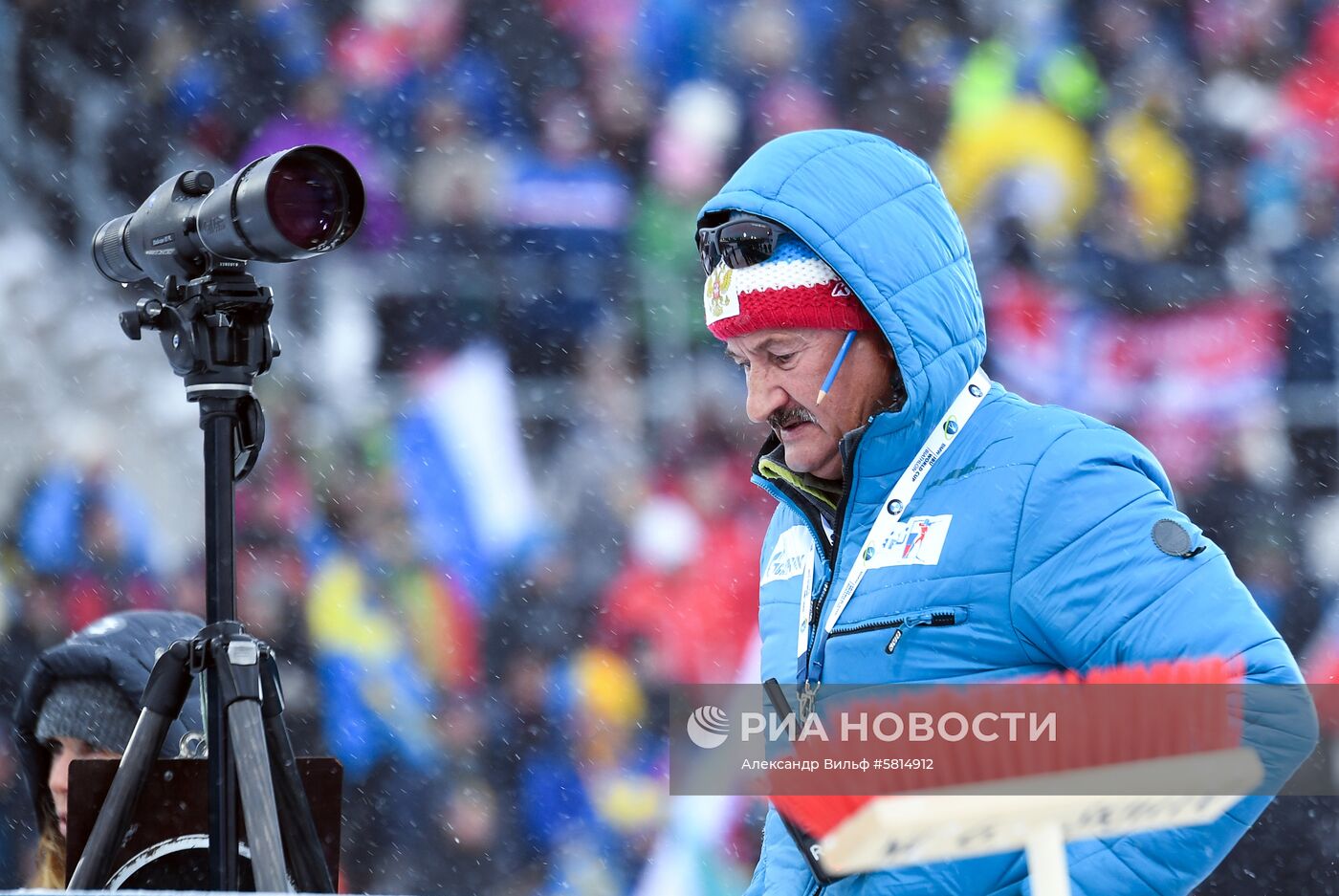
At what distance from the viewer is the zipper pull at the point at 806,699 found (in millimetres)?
1545

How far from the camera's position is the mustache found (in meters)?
1.68

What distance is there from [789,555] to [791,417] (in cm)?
17

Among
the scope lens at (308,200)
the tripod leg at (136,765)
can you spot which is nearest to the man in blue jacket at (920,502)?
the scope lens at (308,200)

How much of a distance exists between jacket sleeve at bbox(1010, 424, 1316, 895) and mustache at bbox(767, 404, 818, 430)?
1.01ft

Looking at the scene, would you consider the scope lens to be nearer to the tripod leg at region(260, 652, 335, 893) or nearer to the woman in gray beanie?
the tripod leg at region(260, 652, 335, 893)

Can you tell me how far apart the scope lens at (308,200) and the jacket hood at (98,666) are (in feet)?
4.15

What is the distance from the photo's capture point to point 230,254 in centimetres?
176

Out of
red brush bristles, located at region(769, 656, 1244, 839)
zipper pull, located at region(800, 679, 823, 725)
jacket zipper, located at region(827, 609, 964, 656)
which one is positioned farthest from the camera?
zipper pull, located at region(800, 679, 823, 725)

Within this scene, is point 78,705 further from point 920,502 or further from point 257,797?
point 920,502

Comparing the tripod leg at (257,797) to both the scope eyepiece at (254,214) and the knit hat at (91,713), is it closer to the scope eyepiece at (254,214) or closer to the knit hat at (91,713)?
the scope eyepiece at (254,214)

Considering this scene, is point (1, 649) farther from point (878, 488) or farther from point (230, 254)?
point (878, 488)

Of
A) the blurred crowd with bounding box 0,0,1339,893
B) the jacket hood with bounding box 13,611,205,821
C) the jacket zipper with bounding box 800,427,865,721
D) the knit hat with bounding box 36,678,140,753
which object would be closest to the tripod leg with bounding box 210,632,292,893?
the jacket zipper with bounding box 800,427,865,721

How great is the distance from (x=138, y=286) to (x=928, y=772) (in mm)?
1335

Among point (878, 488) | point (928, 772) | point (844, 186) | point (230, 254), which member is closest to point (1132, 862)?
point (928, 772)
